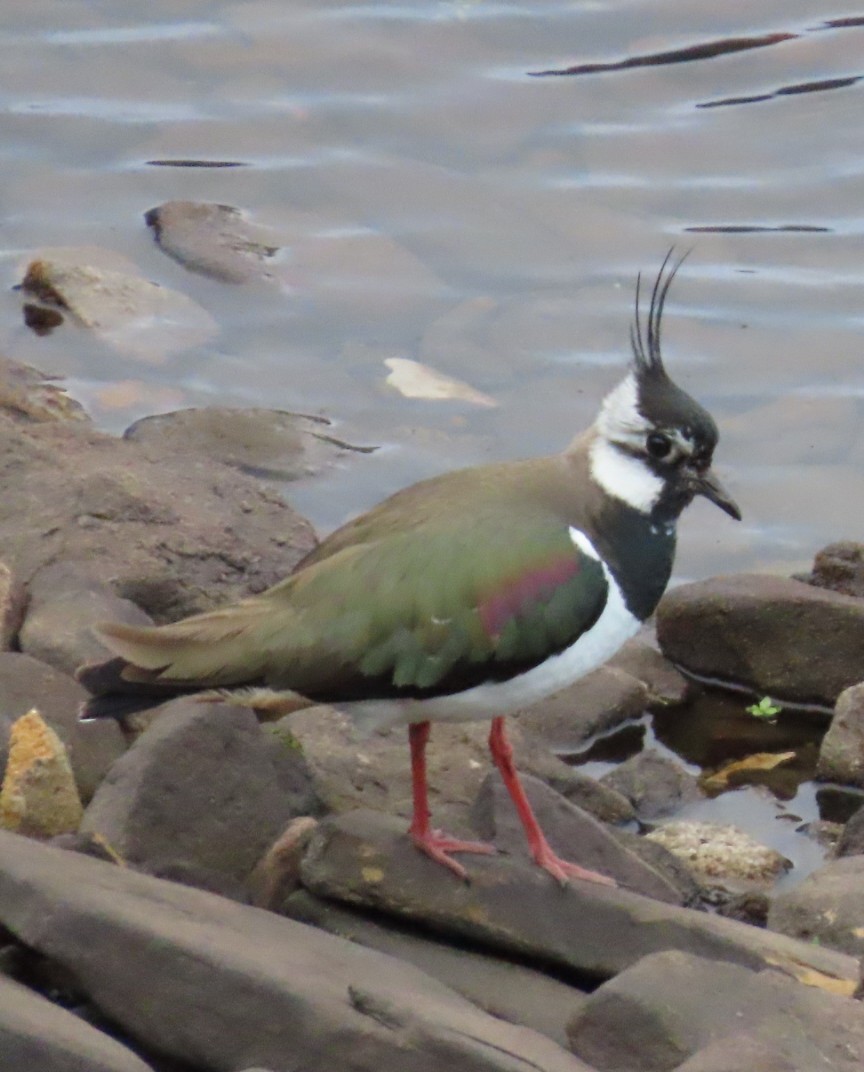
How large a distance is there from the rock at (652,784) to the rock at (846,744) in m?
0.51

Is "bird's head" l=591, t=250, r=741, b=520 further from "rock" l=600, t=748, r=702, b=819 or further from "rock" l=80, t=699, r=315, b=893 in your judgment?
"rock" l=600, t=748, r=702, b=819

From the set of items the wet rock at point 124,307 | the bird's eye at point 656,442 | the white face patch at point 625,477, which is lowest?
the wet rock at point 124,307

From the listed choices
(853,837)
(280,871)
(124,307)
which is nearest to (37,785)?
(280,871)

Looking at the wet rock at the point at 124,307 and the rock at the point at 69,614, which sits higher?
the rock at the point at 69,614

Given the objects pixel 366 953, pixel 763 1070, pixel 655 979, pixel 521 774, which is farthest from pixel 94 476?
pixel 763 1070

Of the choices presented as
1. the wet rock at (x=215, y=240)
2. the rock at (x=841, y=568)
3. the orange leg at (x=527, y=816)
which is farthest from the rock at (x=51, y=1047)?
the wet rock at (x=215, y=240)

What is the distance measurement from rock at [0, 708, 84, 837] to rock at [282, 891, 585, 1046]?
0.71 meters

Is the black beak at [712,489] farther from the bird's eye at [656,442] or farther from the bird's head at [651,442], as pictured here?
the bird's eye at [656,442]

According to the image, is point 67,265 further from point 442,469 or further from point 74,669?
point 74,669

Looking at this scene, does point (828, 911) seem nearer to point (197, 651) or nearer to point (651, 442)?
point (651, 442)

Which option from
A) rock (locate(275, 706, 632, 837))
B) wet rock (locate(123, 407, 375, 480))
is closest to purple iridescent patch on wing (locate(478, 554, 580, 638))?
rock (locate(275, 706, 632, 837))

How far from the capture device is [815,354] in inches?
429

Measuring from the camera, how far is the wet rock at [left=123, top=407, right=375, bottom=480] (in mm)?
9828

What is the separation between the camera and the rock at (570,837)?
19.9ft
